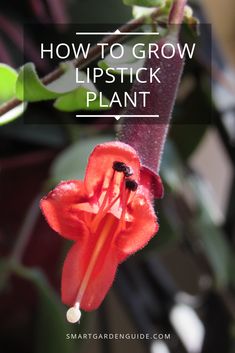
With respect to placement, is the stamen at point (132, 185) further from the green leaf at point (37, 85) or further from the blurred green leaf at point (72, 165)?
the blurred green leaf at point (72, 165)

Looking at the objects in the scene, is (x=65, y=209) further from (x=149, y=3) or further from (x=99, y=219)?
(x=149, y=3)

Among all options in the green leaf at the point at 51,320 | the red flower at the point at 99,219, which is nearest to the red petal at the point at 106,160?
the red flower at the point at 99,219

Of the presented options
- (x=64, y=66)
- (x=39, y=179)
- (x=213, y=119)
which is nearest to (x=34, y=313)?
(x=39, y=179)

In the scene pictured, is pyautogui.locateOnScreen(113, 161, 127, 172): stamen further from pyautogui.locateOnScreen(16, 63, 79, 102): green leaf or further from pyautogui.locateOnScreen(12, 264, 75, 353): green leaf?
pyautogui.locateOnScreen(12, 264, 75, 353): green leaf

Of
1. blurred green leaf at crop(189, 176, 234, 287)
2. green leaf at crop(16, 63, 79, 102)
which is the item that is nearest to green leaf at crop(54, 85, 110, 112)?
green leaf at crop(16, 63, 79, 102)

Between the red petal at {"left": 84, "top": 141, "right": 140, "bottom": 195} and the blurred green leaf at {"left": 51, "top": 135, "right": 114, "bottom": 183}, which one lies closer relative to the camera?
the red petal at {"left": 84, "top": 141, "right": 140, "bottom": 195}

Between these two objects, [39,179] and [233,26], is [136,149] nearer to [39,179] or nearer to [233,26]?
[39,179]

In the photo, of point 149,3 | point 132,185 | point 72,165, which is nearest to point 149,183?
point 132,185
